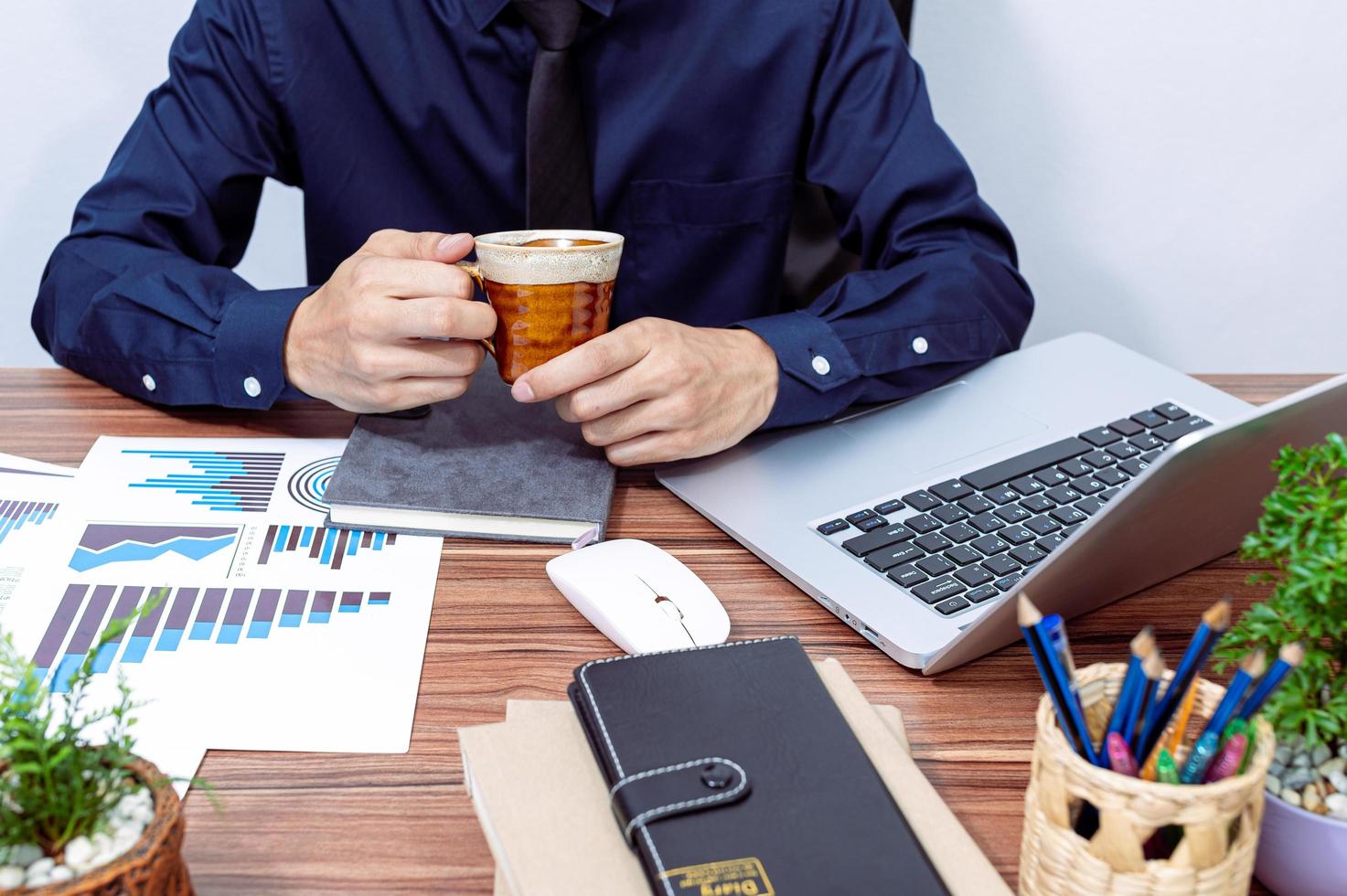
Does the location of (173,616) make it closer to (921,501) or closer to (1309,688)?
(921,501)

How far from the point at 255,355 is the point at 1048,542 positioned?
0.69 m

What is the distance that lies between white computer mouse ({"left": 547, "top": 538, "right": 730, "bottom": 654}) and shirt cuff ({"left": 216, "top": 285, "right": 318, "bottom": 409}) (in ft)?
1.23

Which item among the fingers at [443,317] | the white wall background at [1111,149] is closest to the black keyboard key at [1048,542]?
the fingers at [443,317]

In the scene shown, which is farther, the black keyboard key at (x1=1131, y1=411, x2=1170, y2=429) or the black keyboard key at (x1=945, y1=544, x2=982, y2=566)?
the black keyboard key at (x1=1131, y1=411, x2=1170, y2=429)

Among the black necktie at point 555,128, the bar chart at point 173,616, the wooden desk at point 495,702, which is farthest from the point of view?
the black necktie at point 555,128

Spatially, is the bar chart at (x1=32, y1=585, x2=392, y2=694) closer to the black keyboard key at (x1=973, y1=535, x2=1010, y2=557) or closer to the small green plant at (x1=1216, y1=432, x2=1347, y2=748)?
the black keyboard key at (x1=973, y1=535, x2=1010, y2=557)

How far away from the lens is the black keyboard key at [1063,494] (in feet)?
2.94

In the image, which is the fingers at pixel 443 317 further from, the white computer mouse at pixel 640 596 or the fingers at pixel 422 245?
the white computer mouse at pixel 640 596

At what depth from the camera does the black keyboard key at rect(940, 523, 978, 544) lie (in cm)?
84

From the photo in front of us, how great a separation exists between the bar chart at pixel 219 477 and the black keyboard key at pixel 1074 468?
0.65 m

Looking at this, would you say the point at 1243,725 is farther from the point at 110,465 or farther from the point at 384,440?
the point at 110,465

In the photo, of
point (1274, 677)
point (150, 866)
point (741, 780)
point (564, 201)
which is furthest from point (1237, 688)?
point (564, 201)

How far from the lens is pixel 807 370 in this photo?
3.34 ft

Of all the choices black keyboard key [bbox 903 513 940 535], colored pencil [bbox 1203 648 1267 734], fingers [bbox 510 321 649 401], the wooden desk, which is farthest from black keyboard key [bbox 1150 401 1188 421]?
colored pencil [bbox 1203 648 1267 734]
